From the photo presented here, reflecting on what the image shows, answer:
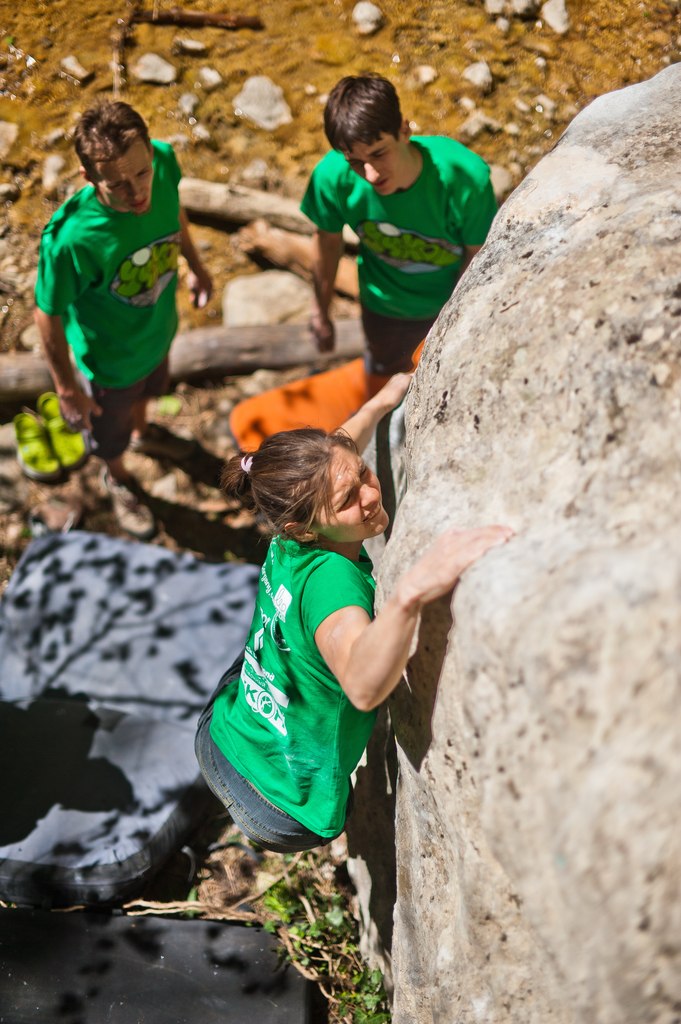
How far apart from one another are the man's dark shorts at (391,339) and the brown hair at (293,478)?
79.9 inches

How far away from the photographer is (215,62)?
701 centimetres

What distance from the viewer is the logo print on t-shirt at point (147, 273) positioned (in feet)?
12.5

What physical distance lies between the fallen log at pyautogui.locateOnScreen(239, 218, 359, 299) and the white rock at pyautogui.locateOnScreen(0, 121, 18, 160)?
216 cm

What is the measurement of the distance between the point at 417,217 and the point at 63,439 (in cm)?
290

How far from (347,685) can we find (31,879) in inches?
91.1

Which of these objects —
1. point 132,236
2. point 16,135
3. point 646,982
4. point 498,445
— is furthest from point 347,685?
point 16,135

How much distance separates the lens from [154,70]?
693cm

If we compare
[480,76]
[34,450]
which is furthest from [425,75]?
[34,450]

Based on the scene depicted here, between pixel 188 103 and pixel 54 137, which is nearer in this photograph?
pixel 54 137

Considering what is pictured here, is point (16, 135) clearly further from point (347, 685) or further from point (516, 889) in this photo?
point (516, 889)

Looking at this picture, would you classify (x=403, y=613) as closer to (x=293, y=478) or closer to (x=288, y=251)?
(x=293, y=478)

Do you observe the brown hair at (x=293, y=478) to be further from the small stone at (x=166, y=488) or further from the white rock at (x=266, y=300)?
the white rock at (x=266, y=300)

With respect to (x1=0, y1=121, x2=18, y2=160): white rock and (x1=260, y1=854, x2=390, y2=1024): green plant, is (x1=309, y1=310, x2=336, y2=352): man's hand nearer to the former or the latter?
(x1=260, y1=854, x2=390, y2=1024): green plant

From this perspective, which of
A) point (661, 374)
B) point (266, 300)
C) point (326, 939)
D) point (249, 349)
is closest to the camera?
point (661, 374)
